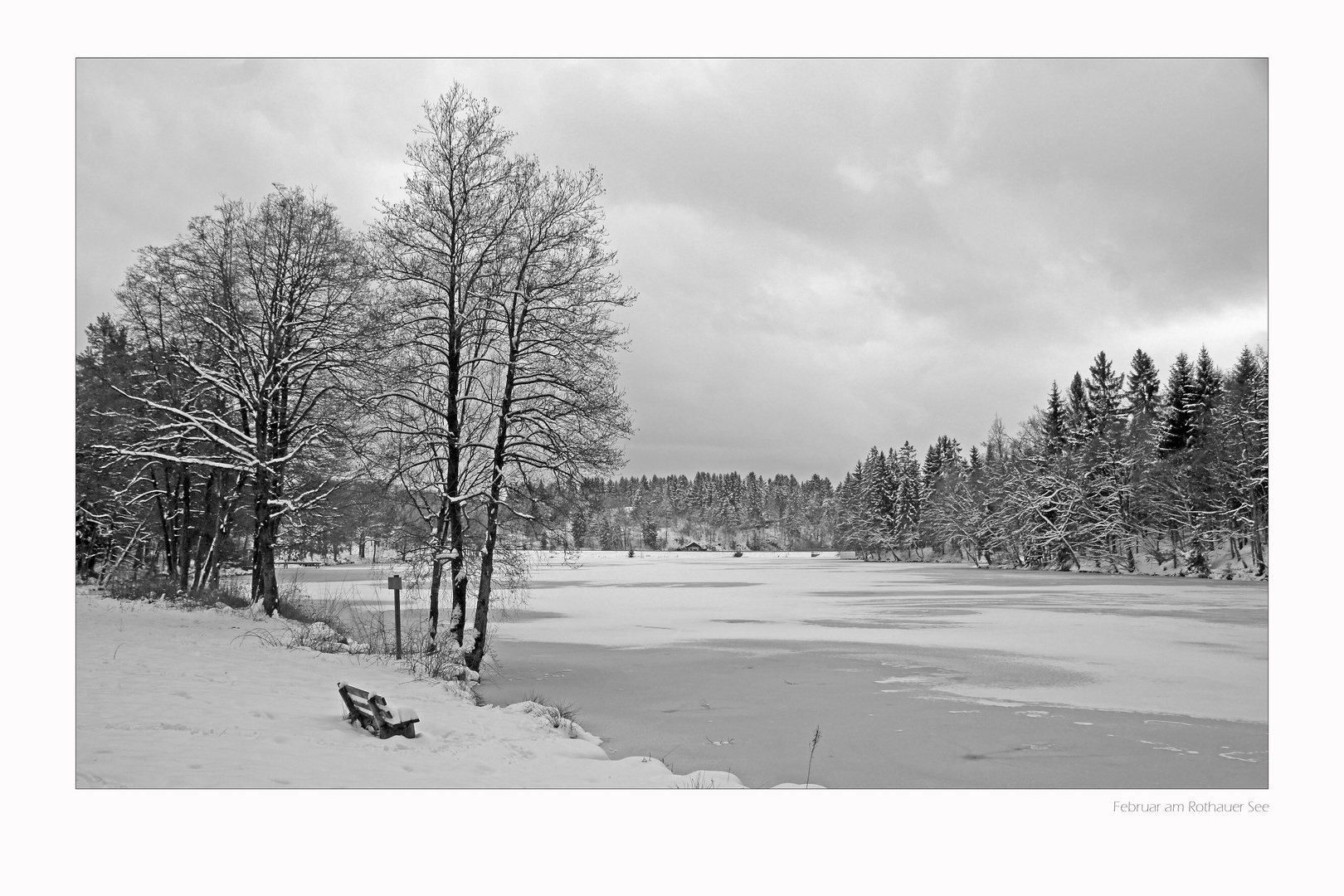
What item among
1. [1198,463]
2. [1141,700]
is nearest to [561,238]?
[1141,700]

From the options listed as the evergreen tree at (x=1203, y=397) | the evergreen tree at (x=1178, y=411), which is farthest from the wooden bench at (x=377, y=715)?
the evergreen tree at (x=1178, y=411)

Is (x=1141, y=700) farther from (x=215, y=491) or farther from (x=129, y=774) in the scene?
(x=215, y=491)

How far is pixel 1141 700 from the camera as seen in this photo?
1110cm

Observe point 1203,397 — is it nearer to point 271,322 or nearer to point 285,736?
point 271,322

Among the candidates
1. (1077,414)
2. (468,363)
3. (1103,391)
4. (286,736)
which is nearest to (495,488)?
(468,363)

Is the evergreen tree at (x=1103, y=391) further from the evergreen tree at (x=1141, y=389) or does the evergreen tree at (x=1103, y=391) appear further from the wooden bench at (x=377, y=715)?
the wooden bench at (x=377, y=715)

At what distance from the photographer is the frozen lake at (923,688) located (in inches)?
319

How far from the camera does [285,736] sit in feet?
23.3

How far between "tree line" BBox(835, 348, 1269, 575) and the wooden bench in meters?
28.0

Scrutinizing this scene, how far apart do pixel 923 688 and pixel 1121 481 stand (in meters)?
54.1

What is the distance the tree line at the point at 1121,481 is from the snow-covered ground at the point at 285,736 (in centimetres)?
2675

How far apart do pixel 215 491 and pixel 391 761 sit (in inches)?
769

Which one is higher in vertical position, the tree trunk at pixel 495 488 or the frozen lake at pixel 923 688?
the tree trunk at pixel 495 488

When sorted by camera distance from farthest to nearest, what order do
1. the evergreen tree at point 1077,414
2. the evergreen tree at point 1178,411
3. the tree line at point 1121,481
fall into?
the evergreen tree at point 1077,414 < the evergreen tree at point 1178,411 < the tree line at point 1121,481
